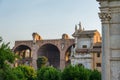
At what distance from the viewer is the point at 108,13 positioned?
59.0ft

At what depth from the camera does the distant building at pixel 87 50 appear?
163 feet

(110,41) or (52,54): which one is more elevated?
(52,54)

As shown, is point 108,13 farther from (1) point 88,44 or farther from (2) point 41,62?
(2) point 41,62

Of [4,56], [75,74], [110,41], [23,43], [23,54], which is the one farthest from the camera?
[23,54]

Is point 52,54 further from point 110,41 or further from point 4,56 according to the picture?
point 110,41

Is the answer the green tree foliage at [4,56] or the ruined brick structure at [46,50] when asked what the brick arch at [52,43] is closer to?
the ruined brick structure at [46,50]

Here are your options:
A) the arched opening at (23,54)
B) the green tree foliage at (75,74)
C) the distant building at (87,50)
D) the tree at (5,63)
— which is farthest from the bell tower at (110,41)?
the arched opening at (23,54)

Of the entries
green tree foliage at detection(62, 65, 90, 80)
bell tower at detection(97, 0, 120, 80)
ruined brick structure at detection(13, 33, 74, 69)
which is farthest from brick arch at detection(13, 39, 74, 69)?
bell tower at detection(97, 0, 120, 80)

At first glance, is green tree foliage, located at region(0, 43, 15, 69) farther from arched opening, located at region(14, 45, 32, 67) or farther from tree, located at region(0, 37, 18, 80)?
arched opening, located at region(14, 45, 32, 67)

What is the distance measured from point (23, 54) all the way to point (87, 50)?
24314mm

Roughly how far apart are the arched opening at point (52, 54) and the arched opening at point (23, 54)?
2.93 meters

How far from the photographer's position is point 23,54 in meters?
71.8

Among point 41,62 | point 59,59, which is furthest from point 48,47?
point 41,62

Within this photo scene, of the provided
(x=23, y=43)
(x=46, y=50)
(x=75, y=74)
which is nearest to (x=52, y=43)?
(x=46, y=50)
